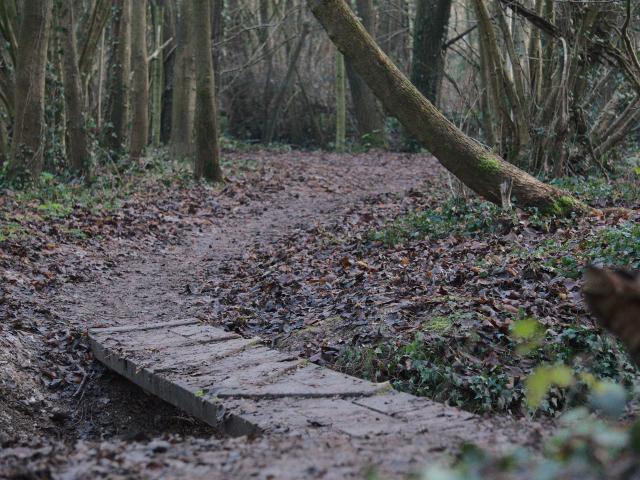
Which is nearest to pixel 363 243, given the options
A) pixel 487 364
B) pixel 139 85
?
pixel 487 364

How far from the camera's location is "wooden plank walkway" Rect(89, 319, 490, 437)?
4.20 metres

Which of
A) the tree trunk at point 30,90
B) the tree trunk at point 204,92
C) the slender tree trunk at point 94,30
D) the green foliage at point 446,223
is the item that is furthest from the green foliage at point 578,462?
the slender tree trunk at point 94,30

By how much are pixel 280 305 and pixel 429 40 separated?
15.8 meters

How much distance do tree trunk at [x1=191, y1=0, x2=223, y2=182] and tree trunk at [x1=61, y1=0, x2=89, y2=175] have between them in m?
2.15

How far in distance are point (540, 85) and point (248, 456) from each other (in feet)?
31.9

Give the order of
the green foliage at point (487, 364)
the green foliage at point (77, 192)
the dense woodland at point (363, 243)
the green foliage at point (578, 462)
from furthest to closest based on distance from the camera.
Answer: the green foliage at point (77, 192)
the green foliage at point (487, 364)
the dense woodland at point (363, 243)
the green foliage at point (578, 462)

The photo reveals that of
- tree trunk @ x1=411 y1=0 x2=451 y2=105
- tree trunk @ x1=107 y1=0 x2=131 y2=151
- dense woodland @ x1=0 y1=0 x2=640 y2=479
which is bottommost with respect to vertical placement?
dense woodland @ x1=0 y1=0 x2=640 y2=479

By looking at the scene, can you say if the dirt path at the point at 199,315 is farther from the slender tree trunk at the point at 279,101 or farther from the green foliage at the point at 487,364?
the slender tree trunk at the point at 279,101

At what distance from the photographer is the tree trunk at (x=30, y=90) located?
1279cm

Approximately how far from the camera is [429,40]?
21.9 metres

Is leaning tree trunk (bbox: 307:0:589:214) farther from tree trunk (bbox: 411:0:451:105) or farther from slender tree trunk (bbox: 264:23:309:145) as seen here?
slender tree trunk (bbox: 264:23:309:145)

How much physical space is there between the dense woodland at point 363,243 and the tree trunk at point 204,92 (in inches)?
1.7

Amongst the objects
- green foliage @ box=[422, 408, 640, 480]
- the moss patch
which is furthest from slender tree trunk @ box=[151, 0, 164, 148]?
green foliage @ box=[422, 408, 640, 480]

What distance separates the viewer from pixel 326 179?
17.3m
